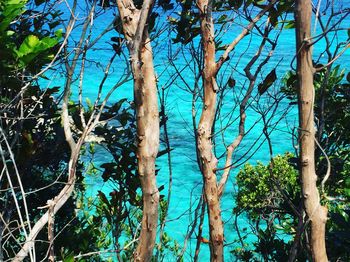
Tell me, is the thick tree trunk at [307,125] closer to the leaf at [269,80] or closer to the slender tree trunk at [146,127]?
the slender tree trunk at [146,127]

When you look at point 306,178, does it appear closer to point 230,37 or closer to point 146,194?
point 146,194

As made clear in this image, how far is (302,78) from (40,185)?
1.93m

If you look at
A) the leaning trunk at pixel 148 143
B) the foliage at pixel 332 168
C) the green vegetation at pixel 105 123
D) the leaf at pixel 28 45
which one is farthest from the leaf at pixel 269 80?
the leaf at pixel 28 45

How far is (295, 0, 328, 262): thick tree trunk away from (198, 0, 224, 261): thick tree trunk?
509mm

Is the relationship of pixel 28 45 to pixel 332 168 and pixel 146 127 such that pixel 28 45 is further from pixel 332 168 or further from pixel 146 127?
pixel 332 168

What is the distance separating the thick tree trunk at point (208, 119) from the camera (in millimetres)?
2484

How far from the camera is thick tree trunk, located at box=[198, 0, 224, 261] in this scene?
8.15 feet

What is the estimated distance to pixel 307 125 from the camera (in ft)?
6.70

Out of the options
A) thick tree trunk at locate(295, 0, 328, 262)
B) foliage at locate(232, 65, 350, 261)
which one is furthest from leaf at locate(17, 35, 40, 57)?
foliage at locate(232, 65, 350, 261)

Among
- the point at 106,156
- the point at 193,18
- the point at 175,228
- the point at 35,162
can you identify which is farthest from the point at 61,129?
the point at 106,156

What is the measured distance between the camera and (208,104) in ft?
8.20

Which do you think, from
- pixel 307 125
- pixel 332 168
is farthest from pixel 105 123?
pixel 307 125

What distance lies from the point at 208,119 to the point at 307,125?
1.83 feet

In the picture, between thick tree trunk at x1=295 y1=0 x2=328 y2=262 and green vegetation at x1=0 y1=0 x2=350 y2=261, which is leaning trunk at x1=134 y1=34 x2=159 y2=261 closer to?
green vegetation at x1=0 y1=0 x2=350 y2=261
